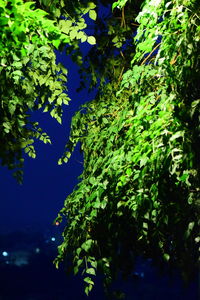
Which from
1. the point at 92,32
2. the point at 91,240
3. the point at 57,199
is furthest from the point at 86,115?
the point at 57,199

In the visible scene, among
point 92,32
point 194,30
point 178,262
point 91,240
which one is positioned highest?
point 92,32

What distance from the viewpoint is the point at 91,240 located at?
3723mm

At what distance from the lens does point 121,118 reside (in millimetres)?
3828

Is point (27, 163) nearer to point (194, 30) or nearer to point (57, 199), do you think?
point (57, 199)

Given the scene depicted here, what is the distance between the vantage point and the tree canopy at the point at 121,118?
2771 mm

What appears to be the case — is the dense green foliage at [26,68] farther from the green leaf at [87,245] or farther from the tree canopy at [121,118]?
the green leaf at [87,245]

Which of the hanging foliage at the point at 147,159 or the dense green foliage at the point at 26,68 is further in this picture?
the hanging foliage at the point at 147,159

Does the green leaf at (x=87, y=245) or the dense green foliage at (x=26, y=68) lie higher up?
the dense green foliage at (x=26, y=68)

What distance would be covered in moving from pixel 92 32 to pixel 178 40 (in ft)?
7.62

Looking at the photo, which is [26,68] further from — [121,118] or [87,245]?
[87,245]

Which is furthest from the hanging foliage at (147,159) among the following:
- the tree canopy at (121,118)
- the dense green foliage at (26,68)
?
the dense green foliage at (26,68)

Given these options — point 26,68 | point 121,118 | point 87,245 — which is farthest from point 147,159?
point 26,68

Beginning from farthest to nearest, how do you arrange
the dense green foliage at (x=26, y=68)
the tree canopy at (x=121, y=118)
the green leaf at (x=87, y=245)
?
the green leaf at (x=87, y=245)
the tree canopy at (x=121, y=118)
the dense green foliage at (x=26, y=68)

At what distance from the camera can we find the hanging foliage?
2.82 metres
